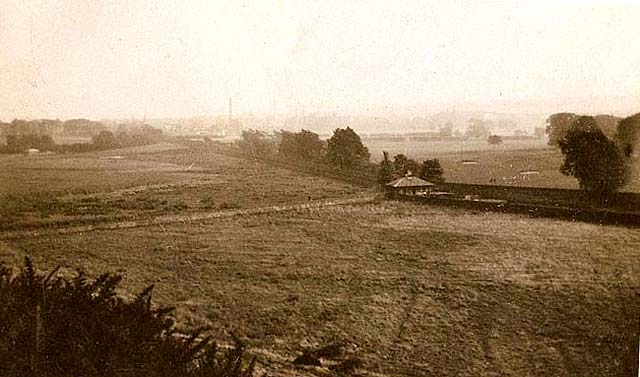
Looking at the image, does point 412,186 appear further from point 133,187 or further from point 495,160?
point 133,187

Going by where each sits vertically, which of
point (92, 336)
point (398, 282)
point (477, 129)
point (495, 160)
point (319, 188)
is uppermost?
point (477, 129)

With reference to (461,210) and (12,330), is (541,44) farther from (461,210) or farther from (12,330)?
(12,330)

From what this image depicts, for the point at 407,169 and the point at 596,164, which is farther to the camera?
the point at 407,169

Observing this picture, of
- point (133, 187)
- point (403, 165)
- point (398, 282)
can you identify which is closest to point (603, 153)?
point (403, 165)

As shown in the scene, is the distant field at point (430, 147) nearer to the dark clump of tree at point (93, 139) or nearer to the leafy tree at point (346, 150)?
the leafy tree at point (346, 150)

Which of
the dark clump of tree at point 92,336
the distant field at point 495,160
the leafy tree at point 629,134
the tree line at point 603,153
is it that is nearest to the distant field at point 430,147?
the distant field at point 495,160

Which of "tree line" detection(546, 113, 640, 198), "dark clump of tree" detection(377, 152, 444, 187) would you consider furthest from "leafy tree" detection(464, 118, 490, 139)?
"tree line" detection(546, 113, 640, 198)

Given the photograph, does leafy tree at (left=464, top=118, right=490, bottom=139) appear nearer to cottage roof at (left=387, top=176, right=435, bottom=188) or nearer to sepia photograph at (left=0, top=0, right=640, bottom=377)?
sepia photograph at (left=0, top=0, right=640, bottom=377)
